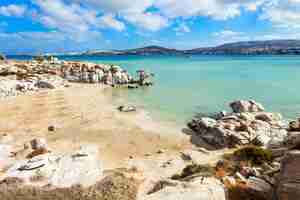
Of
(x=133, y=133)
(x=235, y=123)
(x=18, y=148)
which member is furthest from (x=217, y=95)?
(x=18, y=148)

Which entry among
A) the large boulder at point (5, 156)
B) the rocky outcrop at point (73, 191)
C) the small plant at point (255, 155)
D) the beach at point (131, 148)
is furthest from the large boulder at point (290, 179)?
the large boulder at point (5, 156)

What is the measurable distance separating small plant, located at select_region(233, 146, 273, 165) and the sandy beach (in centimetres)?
462

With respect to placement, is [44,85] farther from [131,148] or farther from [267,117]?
[267,117]

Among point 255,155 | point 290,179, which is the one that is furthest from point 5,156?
point 290,179

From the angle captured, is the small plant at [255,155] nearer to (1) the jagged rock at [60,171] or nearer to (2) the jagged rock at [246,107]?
(1) the jagged rock at [60,171]

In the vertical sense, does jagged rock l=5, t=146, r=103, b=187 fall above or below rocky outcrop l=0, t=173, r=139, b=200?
above

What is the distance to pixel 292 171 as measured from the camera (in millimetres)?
7684

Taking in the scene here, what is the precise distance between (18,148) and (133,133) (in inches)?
332

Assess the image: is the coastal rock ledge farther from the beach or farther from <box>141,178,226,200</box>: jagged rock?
<box>141,178,226,200</box>: jagged rock

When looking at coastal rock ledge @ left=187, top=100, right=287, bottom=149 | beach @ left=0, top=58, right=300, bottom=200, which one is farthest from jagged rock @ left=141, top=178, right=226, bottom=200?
coastal rock ledge @ left=187, top=100, right=287, bottom=149

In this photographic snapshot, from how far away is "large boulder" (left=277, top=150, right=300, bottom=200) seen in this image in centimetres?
741

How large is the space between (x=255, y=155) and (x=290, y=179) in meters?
6.49

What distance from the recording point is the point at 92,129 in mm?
21625

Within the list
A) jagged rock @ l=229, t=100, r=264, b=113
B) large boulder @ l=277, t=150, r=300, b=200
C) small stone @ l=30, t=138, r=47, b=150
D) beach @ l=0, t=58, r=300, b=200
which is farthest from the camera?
jagged rock @ l=229, t=100, r=264, b=113
